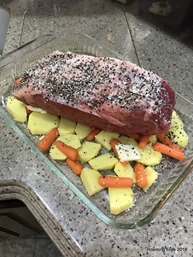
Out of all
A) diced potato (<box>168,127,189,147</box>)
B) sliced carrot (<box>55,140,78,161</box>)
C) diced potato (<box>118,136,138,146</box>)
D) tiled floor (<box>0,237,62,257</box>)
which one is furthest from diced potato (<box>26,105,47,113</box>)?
tiled floor (<box>0,237,62,257</box>)

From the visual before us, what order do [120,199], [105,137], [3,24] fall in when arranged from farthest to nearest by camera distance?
[3,24]
[105,137]
[120,199]

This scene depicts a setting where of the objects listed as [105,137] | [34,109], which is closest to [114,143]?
[105,137]

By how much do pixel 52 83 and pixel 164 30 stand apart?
577 mm

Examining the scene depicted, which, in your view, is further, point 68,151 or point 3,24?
point 3,24

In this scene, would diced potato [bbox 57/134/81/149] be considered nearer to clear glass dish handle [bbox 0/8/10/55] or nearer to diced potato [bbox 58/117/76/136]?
diced potato [bbox 58/117/76/136]

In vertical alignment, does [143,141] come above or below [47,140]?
above

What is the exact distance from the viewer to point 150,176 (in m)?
0.94

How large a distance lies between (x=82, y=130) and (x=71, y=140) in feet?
0.15

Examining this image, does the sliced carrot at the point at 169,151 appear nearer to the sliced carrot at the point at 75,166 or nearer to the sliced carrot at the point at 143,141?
the sliced carrot at the point at 143,141

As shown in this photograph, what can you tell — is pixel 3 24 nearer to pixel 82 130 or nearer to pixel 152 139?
pixel 82 130

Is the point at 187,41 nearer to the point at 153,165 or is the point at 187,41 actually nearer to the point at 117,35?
the point at 117,35

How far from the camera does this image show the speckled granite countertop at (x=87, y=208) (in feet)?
2.84

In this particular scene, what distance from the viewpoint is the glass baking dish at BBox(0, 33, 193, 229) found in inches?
34.7

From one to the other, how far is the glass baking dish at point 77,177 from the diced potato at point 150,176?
0.5 inches
